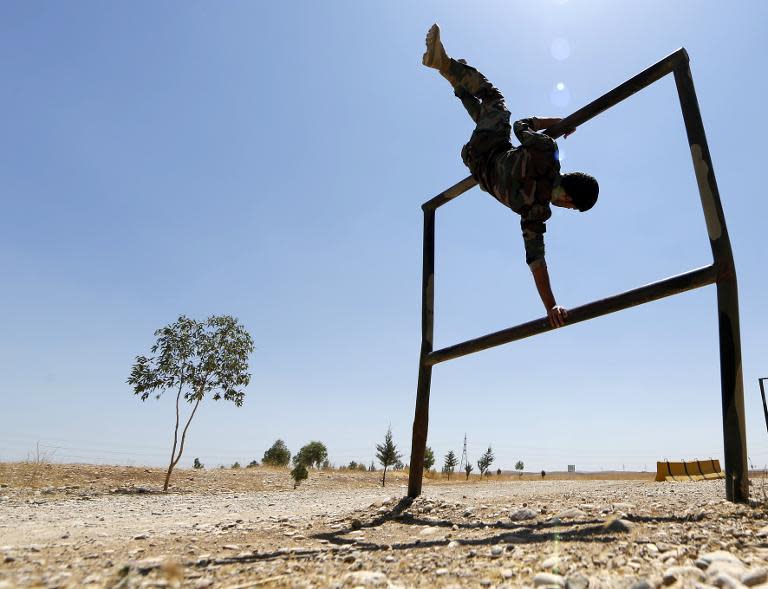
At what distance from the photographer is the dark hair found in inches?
160

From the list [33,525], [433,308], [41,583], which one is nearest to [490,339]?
[433,308]

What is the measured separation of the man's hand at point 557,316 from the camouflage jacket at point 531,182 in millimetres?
433

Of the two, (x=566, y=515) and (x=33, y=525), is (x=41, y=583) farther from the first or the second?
(x=566, y=515)

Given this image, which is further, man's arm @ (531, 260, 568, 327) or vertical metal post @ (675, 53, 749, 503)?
man's arm @ (531, 260, 568, 327)

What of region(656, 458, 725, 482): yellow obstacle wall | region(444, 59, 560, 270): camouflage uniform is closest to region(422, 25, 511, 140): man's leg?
region(444, 59, 560, 270): camouflage uniform

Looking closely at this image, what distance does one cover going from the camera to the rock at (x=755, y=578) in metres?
1.75

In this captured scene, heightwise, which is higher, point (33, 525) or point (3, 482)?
point (33, 525)

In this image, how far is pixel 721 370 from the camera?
3432mm

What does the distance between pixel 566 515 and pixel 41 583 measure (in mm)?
3483

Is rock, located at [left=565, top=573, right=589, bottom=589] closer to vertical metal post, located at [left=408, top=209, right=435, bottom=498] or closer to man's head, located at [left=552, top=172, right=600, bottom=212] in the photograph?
man's head, located at [left=552, top=172, right=600, bottom=212]

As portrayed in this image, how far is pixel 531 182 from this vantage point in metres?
4.19

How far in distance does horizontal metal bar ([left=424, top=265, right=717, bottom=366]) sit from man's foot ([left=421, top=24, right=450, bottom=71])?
303 cm

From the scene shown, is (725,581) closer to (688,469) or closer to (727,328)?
(727,328)

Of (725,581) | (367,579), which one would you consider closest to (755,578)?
(725,581)
